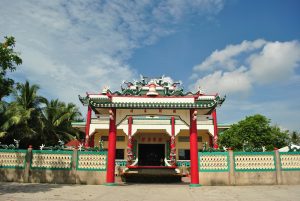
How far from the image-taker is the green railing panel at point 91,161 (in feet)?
40.8

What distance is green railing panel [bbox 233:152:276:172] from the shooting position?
12289mm

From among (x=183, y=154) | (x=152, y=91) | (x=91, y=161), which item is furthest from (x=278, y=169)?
(x=183, y=154)

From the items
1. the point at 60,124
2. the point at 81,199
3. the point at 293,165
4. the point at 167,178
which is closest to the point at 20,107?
the point at 60,124

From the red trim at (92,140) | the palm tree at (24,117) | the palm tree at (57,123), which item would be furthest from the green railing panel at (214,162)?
the palm tree at (57,123)

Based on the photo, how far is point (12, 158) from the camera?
12.8 metres

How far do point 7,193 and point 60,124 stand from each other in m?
19.9

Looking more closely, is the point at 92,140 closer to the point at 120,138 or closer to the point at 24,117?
the point at 120,138

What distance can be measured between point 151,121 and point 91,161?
11519mm

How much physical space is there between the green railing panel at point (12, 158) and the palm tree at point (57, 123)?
13325 millimetres

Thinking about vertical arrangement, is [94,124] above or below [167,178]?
above

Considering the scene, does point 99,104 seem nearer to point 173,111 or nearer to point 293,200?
point 173,111

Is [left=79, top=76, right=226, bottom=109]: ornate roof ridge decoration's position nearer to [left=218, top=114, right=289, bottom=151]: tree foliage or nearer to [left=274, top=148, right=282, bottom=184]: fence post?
[left=274, top=148, right=282, bottom=184]: fence post

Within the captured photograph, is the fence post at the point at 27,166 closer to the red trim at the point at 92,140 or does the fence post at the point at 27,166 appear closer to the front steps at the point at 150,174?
the front steps at the point at 150,174

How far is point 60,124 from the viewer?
28.4 metres
